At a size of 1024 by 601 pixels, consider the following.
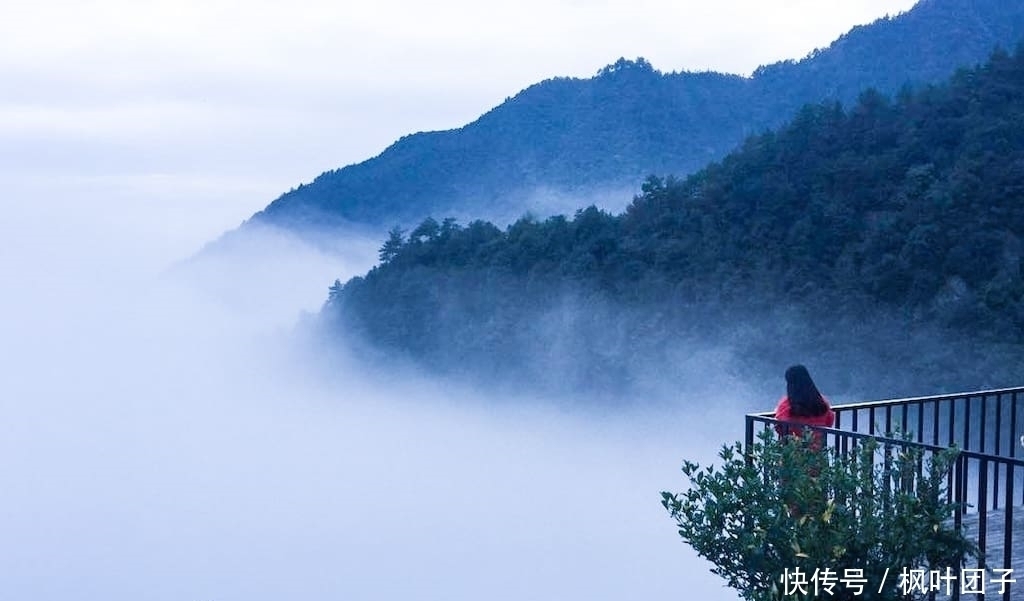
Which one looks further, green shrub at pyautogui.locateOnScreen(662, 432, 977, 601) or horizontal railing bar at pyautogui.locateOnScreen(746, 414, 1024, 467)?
horizontal railing bar at pyautogui.locateOnScreen(746, 414, 1024, 467)

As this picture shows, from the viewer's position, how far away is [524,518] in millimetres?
44156

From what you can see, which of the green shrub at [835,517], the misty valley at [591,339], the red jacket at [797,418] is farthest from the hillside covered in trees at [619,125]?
the green shrub at [835,517]

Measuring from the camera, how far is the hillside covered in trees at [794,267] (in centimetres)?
2900

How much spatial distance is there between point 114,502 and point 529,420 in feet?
89.8

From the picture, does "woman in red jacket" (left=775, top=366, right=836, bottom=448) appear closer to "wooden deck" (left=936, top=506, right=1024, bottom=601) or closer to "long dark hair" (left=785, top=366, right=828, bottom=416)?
"long dark hair" (left=785, top=366, right=828, bottom=416)

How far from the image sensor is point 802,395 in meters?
6.51

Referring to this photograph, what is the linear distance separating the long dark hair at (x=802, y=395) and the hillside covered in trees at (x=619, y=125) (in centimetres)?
4940

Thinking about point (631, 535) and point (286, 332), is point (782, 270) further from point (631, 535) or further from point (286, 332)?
point (286, 332)

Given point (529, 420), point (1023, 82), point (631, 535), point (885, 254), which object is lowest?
point (631, 535)

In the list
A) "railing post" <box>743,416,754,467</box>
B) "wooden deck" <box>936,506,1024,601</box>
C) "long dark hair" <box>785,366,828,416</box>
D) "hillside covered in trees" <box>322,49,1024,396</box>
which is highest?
"hillside covered in trees" <box>322,49,1024,396</box>

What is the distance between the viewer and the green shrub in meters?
4.74

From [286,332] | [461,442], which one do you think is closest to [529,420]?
[461,442]

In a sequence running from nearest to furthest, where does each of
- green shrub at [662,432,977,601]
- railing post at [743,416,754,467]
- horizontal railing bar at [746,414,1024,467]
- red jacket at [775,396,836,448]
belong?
1. green shrub at [662,432,977,601]
2. horizontal railing bar at [746,414,1024,467]
3. railing post at [743,416,754,467]
4. red jacket at [775,396,836,448]

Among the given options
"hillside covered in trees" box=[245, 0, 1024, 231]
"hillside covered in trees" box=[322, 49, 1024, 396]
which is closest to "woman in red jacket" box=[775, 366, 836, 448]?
"hillside covered in trees" box=[322, 49, 1024, 396]
